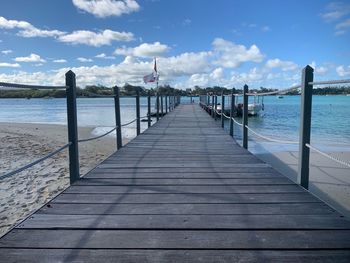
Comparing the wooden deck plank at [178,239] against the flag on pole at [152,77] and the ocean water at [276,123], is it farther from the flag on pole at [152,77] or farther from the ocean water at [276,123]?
the flag on pole at [152,77]

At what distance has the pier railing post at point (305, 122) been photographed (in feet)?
11.3

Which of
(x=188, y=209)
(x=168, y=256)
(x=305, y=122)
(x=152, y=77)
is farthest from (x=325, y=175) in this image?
(x=152, y=77)

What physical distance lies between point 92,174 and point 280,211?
2.22 meters

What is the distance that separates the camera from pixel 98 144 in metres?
14.5

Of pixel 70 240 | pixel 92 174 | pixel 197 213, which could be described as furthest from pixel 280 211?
pixel 92 174

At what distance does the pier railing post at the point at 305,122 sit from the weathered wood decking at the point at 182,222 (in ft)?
0.48

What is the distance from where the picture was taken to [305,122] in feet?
11.6

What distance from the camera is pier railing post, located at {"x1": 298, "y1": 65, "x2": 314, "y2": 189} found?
11.3 ft

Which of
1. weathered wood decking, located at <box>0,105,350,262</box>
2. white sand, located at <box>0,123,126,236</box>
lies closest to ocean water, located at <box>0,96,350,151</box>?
white sand, located at <box>0,123,126,236</box>

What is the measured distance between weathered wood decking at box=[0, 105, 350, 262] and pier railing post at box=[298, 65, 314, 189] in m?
0.15

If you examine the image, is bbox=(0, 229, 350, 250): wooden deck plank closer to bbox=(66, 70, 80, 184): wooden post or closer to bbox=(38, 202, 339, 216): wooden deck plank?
bbox=(38, 202, 339, 216): wooden deck plank

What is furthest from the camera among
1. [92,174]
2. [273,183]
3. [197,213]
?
[92,174]

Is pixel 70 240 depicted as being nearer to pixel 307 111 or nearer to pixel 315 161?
pixel 307 111

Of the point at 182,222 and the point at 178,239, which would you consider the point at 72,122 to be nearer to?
the point at 182,222
